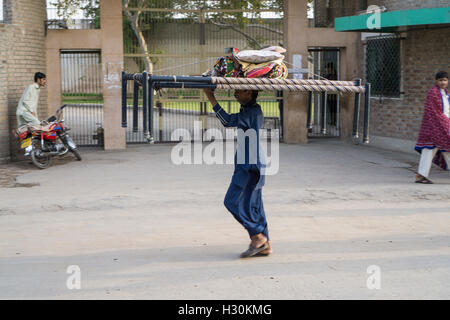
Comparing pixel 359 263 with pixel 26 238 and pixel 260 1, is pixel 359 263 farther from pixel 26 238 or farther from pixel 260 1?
pixel 260 1

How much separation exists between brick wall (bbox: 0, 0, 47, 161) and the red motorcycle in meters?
0.77

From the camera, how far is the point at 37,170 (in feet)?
37.4

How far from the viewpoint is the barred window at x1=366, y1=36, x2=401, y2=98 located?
13883mm

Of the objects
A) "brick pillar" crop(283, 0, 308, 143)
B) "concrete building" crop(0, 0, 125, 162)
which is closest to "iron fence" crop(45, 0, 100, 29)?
"concrete building" crop(0, 0, 125, 162)

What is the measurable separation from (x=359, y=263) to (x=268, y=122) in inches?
468

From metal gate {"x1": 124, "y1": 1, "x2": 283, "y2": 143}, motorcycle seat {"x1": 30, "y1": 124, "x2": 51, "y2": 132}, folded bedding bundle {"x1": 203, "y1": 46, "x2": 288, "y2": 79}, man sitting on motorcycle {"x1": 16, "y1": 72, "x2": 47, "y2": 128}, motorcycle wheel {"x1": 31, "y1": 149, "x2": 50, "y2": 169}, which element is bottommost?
motorcycle wheel {"x1": 31, "y1": 149, "x2": 50, "y2": 169}

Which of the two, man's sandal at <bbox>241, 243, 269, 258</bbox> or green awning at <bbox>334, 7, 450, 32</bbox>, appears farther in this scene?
green awning at <bbox>334, 7, 450, 32</bbox>

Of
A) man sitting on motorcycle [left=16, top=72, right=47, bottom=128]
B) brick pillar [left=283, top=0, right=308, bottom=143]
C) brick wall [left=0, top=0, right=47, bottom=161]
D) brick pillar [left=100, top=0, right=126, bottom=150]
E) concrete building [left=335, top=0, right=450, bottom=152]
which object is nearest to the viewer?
man sitting on motorcycle [left=16, top=72, right=47, bottom=128]

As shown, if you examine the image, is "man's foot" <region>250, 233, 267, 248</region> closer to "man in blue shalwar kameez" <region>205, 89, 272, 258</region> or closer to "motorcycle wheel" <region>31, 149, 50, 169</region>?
"man in blue shalwar kameez" <region>205, 89, 272, 258</region>

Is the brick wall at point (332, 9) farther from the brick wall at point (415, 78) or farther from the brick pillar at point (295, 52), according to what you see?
the brick wall at point (415, 78)

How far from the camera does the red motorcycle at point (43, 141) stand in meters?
11.4

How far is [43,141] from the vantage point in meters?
11.7

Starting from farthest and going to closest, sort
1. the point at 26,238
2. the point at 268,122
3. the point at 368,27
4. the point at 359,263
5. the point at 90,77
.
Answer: the point at 268,122, the point at 90,77, the point at 368,27, the point at 26,238, the point at 359,263
